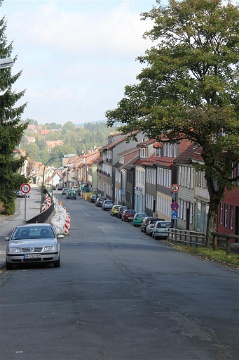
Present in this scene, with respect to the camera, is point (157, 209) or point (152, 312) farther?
point (157, 209)

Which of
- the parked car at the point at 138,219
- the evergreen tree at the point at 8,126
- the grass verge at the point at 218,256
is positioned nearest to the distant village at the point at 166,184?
the parked car at the point at 138,219

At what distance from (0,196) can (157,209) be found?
34869 mm

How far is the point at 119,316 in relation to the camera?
11.8m

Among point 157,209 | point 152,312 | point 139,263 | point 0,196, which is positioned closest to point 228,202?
point 0,196

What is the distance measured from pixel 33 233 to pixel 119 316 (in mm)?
12341

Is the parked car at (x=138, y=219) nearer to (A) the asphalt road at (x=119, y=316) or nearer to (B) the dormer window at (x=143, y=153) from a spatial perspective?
(B) the dormer window at (x=143, y=153)

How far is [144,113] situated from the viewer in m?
34.8

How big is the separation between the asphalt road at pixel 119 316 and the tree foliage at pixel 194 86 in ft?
43.8

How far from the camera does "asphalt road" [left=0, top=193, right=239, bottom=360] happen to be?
9.09 m

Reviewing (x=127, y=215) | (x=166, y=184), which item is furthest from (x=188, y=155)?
(x=127, y=215)

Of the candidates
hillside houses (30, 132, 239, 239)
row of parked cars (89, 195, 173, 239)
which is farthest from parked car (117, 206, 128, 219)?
hillside houses (30, 132, 239, 239)

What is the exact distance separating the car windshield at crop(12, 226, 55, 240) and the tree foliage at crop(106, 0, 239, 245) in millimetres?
10535

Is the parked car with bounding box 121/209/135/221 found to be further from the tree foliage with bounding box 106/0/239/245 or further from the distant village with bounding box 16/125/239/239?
the tree foliage with bounding box 106/0/239/245

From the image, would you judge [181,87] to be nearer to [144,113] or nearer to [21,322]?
[144,113]
